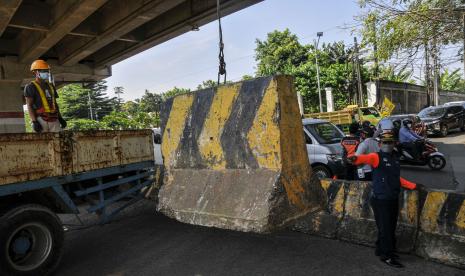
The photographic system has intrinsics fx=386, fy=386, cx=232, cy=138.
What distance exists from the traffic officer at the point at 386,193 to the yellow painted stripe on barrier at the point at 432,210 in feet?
1.22

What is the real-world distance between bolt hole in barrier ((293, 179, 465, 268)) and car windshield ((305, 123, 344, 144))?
12.2 feet

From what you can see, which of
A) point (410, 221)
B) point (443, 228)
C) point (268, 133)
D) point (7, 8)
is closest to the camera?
point (268, 133)

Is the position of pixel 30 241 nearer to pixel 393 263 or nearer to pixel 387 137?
pixel 393 263

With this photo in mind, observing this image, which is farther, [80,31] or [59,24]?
[80,31]

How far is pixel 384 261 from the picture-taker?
4.41m

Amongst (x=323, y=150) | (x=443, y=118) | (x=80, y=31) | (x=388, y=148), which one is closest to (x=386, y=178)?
(x=388, y=148)

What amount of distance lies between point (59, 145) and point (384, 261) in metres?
4.08

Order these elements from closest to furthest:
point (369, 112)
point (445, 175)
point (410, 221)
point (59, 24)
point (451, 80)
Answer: point (410, 221) → point (59, 24) → point (445, 175) → point (369, 112) → point (451, 80)

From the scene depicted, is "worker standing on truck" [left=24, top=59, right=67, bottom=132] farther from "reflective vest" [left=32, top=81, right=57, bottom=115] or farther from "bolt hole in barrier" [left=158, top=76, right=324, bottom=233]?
"bolt hole in barrier" [left=158, top=76, right=324, bottom=233]

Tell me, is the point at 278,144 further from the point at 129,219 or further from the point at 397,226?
the point at 129,219

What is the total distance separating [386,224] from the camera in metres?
4.45

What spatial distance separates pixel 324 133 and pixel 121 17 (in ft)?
19.5

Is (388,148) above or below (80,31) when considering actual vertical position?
below

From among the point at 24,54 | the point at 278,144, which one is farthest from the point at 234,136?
the point at 24,54
